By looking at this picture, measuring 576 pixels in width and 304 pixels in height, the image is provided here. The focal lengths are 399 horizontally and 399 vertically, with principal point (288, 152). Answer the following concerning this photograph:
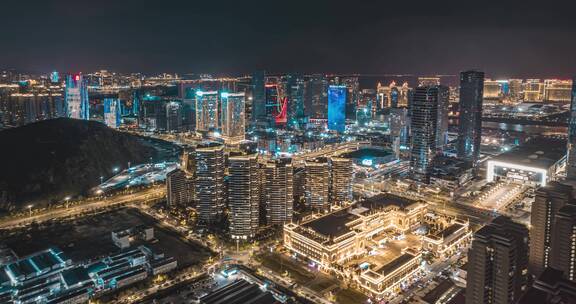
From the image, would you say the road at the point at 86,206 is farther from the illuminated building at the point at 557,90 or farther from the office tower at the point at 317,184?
the illuminated building at the point at 557,90

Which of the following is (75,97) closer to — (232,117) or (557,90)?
(232,117)

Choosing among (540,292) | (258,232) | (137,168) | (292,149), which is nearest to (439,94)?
(292,149)

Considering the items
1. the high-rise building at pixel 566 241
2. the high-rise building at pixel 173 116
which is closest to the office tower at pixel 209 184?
the high-rise building at pixel 566 241

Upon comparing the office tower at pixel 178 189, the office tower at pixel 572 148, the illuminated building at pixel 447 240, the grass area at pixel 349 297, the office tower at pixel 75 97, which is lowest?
the grass area at pixel 349 297

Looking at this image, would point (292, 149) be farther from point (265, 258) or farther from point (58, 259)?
point (58, 259)

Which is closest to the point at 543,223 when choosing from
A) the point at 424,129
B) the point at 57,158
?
the point at 424,129

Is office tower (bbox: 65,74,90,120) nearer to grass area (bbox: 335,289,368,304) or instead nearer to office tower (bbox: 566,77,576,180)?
grass area (bbox: 335,289,368,304)
